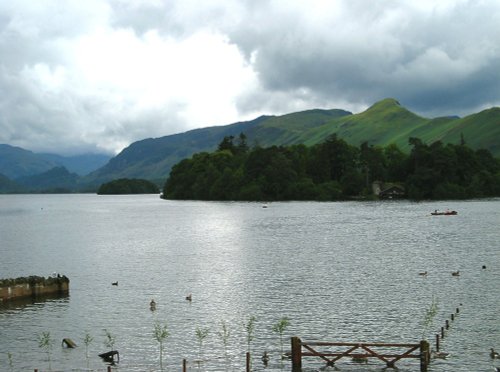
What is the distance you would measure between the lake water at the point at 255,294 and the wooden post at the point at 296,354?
124 centimetres

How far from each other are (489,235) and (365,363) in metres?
93.9

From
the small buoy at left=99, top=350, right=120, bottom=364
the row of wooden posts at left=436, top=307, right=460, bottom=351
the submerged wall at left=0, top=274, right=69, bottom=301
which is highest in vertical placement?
the submerged wall at left=0, top=274, right=69, bottom=301

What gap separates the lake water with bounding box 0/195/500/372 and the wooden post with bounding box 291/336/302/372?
1244 millimetres

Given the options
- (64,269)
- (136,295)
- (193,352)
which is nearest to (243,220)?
(64,269)

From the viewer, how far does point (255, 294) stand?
2721 inches

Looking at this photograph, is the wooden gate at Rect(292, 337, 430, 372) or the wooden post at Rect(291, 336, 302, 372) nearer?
the wooden gate at Rect(292, 337, 430, 372)

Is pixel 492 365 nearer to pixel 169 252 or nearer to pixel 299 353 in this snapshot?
pixel 299 353

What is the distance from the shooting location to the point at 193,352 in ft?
Answer: 155

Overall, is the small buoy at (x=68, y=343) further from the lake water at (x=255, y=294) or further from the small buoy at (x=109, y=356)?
the small buoy at (x=109, y=356)

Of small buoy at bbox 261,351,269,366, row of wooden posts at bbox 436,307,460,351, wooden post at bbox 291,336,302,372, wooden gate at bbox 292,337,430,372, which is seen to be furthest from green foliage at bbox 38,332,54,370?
row of wooden posts at bbox 436,307,460,351

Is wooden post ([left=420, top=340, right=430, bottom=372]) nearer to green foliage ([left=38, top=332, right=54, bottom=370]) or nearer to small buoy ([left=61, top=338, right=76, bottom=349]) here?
green foliage ([left=38, top=332, right=54, bottom=370])

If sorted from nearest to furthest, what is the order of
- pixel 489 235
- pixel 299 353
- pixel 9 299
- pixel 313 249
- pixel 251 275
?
pixel 299 353, pixel 9 299, pixel 251 275, pixel 313 249, pixel 489 235

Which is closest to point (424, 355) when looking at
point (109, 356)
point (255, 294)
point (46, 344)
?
point (109, 356)

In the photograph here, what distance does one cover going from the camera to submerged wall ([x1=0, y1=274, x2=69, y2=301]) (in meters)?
70.1
